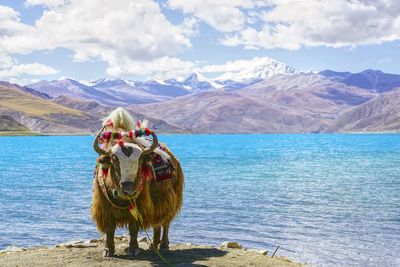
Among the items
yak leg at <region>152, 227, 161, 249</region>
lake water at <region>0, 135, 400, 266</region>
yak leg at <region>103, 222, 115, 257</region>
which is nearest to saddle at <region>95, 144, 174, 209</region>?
yak leg at <region>103, 222, 115, 257</region>

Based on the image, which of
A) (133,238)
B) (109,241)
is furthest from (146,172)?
(109,241)

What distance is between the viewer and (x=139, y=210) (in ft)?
32.8

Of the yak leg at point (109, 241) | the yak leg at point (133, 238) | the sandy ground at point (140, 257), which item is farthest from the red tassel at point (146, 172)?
the sandy ground at point (140, 257)

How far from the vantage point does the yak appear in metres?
9.34

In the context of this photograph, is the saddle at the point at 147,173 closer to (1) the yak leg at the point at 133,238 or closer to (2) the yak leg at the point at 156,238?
(1) the yak leg at the point at 133,238

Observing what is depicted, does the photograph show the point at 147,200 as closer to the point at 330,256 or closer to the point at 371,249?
the point at 330,256

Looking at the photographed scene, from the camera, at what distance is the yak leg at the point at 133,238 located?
10141mm

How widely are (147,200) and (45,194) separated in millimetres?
21802

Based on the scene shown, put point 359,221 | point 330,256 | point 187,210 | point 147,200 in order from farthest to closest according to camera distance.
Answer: point 187,210 < point 359,221 < point 330,256 < point 147,200

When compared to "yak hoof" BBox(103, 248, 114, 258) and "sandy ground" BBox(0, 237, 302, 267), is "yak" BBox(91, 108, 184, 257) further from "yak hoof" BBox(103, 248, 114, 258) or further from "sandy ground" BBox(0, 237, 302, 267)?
"sandy ground" BBox(0, 237, 302, 267)

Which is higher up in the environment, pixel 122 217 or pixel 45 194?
pixel 122 217

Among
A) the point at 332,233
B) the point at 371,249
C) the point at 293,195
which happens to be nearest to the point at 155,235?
the point at 371,249

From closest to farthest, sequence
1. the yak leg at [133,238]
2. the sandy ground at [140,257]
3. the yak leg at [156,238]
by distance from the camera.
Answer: the sandy ground at [140,257]
the yak leg at [133,238]
the yak leg at [156,238]

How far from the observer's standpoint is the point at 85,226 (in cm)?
1945
